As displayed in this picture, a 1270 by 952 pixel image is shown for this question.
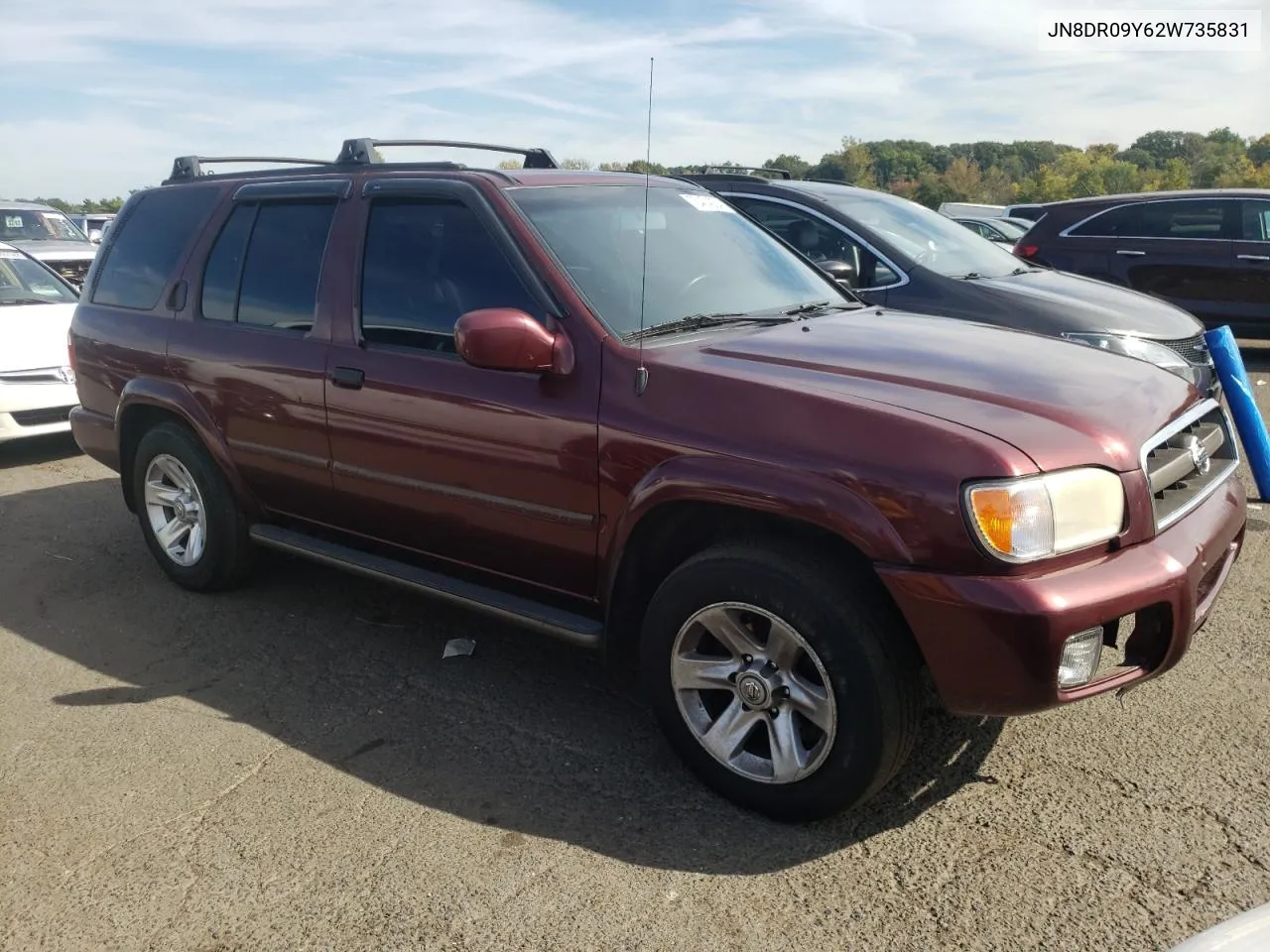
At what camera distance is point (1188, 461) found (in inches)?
126

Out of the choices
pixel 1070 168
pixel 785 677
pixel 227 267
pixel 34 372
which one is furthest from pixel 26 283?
pixel 1070 168

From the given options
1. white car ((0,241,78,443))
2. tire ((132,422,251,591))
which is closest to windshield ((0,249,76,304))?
white car ((0,241,78,443))

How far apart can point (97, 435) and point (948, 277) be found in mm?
4701

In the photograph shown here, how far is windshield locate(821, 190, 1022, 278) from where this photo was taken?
263 inches

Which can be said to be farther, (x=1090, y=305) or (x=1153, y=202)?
(x=1153, y=202)

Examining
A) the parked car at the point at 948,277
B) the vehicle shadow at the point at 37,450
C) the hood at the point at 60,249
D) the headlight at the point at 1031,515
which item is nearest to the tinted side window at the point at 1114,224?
the parked car at the point at 948,277

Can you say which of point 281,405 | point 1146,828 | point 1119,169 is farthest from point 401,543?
point 1119,169

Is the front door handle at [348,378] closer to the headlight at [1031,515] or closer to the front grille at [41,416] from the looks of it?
the headlight at [1031,515]

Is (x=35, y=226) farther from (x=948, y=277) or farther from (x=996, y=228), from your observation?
(x=996, y=228)

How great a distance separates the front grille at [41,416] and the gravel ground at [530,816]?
3721mm

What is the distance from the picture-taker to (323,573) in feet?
17.4

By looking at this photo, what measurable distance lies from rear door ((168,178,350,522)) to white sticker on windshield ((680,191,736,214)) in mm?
1353

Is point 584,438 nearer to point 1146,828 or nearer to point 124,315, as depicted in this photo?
point 1146,828

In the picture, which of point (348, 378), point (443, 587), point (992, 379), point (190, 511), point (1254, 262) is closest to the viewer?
point (992, 379)
